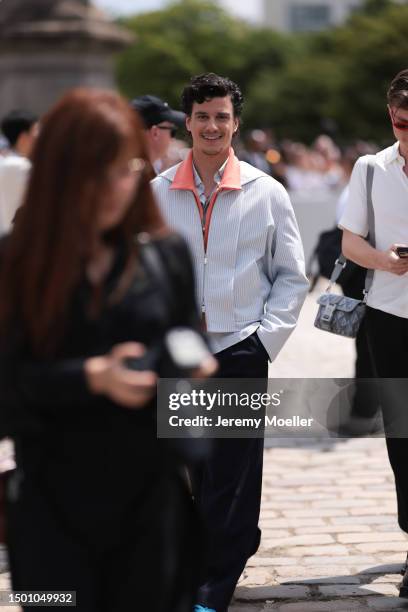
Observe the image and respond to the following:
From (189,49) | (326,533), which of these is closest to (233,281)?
(326,533)

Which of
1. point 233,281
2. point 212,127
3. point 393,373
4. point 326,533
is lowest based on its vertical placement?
point 326,533

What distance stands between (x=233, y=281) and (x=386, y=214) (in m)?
0.73

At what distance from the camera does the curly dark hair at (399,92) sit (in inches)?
205

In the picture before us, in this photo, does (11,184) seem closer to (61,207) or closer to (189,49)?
(61,207)

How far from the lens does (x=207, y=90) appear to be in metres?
5.40

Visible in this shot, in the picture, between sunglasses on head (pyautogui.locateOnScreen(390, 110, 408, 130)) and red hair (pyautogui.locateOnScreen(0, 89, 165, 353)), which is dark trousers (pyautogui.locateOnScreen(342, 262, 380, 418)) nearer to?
sunglasses on head (pyautogui.locateOnScreen(390, 110, 408, 130))

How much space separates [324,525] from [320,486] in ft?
2.71

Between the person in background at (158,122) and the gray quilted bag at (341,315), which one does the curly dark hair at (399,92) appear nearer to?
the gray quilted bag at (341,315)

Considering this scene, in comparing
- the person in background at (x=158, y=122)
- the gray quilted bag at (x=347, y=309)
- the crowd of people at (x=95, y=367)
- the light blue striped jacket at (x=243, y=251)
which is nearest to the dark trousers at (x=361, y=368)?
the gray quilted bag at (x=347, y=309)

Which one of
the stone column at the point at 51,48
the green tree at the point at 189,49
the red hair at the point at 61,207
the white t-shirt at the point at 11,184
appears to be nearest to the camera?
the red hair at the point at 61,207

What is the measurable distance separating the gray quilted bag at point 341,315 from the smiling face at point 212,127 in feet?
3.04

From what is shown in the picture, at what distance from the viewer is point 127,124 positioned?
121 inches

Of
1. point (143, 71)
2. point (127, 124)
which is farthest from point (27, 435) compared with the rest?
point (143, 71)

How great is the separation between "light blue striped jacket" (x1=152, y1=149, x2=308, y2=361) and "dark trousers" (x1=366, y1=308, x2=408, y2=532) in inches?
15.0
